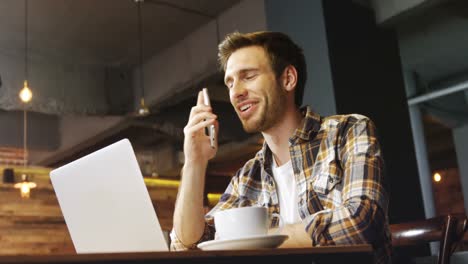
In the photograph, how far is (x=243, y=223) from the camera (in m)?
1.04

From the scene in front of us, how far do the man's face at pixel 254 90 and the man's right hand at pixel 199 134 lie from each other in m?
0.17

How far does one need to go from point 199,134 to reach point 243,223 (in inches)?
25.6

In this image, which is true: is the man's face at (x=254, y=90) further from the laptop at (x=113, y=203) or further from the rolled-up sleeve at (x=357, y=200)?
the laptop at (x=113, y=203)

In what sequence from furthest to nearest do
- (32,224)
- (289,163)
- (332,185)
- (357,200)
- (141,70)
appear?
(141,70) < (32,224) < (289,163) < (332,185) < (357,200)

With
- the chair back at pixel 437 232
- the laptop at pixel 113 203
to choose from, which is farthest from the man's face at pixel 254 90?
the laptop at pixel 113 203

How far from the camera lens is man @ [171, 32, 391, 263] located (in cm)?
132

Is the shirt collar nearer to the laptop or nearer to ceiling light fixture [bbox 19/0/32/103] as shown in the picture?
the laptop

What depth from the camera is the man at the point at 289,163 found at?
1.32 m

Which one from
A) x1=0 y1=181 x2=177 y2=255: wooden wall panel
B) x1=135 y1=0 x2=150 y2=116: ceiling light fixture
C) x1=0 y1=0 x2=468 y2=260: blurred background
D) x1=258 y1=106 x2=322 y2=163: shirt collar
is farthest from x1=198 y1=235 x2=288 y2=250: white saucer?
x1=0 y1=181 x2=177 y2=255: wooden wall panel

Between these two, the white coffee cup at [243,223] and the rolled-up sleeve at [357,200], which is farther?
the rolled-up sleeve at [357,200]

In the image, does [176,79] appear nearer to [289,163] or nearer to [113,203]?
[289,163]

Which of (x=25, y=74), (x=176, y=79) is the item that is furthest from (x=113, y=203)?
(x=25, y=74)

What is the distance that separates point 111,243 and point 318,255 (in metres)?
0.47

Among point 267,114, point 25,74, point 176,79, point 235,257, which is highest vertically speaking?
point 25,74
